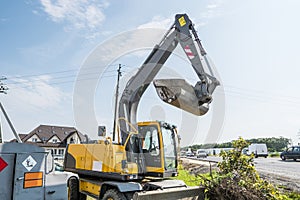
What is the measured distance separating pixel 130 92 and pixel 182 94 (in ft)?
5.78

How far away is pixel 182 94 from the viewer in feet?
21.7

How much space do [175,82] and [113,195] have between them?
124 inches

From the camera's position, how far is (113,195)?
6219 mm

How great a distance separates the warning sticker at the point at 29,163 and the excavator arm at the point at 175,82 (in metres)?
3.04

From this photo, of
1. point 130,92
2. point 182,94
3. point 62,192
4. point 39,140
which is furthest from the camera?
point 39,140

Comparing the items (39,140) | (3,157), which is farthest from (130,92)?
(39,140)

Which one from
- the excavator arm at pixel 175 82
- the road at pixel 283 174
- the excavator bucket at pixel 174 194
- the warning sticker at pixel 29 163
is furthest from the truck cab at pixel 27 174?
the road at pixel 283 174

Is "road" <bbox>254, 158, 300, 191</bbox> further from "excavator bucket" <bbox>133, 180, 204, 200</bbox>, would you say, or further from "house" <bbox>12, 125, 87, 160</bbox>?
"house" <bbox>12, 125, 87, 160</bbox>

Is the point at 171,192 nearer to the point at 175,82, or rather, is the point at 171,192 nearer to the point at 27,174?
the point at 175,82

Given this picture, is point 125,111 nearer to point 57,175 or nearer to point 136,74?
point 136,74

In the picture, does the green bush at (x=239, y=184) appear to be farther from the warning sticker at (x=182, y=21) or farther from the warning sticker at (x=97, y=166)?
the warning sticker at (x=182, y=21)

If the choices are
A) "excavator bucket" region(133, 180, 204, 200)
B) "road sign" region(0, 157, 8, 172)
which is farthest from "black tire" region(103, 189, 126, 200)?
"road sign" region(0, 157, 8, 172)

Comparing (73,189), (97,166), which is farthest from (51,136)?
Result: (97,166)

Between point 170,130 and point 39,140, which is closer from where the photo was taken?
point 170,130
